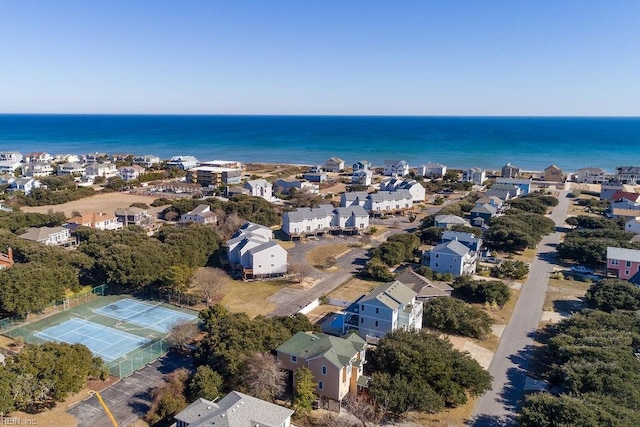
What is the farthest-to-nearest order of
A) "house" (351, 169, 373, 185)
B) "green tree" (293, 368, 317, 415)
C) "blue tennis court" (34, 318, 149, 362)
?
"house" (351, 169, 373, 185), "blue tennis court" (34, 318, 149, 362), "green tree" (293, 368, 317, 415)

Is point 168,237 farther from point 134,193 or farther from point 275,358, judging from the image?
point 134,193

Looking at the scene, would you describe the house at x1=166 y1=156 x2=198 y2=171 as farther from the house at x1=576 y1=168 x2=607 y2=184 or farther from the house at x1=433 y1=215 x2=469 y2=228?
the house at x1=576 y1=168 x2=607 y2=184

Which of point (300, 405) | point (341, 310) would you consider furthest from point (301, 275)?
point (300, 405)

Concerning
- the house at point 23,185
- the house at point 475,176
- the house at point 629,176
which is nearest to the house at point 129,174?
the house at point 23,185

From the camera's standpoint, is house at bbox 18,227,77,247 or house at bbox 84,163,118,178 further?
house at bbox 84,163,118,178

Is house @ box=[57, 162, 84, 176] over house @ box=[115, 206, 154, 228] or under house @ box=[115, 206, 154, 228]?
over

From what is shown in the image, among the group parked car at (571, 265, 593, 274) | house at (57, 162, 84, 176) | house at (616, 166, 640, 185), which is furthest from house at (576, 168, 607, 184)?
house at (57, 162, 84, 176)
